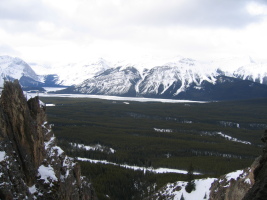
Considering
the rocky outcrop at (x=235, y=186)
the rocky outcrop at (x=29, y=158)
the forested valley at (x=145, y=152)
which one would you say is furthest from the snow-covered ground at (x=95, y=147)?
the rocky outcrop at (x=29, y=158)

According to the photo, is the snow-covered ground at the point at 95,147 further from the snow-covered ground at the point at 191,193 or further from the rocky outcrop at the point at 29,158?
the rocky outcrop at the point at 29,158

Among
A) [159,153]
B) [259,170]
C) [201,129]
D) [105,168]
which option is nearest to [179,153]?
[159,153]

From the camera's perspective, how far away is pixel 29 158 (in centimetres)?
3056

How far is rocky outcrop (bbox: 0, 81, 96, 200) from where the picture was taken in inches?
1025

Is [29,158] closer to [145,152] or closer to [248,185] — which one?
[248,185]

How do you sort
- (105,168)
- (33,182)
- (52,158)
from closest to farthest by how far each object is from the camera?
(33,182), (52,158), (105,168)

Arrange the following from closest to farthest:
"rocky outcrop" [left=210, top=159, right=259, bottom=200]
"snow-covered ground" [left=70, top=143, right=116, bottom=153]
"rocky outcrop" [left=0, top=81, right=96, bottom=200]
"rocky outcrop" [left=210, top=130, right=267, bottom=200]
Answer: "rocky outcrop" [left=210, top=130, right=267, bottom=200]
"rocky outcrop" [left=0, top=81, right=96, bottom=200]
"rocky outcrop" [left=210, top=159, right=259, bottom=200]
"snow-covered ground" [left=70, top=143, right=116, bottom=153]

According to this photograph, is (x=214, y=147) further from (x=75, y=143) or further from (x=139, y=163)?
(x=75, y=143)

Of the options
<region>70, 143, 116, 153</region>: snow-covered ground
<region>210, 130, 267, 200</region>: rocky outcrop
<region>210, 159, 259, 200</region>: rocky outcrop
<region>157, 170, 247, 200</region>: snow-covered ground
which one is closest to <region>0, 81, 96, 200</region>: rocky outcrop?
<region>210, 130, 267, 200</region>: rocky outcrop

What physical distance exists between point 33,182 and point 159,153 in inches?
4032

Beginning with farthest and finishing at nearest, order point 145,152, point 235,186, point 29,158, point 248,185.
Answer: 1. point 145,152
2. point 235,186
3. point 248,185
4. point 29,158

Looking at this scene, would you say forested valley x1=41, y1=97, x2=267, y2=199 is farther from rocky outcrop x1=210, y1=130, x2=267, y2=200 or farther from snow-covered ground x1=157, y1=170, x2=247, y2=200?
rocky outcrop x1=210, y1=130, x2=267, y2=200

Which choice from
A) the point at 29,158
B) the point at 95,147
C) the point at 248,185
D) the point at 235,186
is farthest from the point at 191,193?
the point at 95,147

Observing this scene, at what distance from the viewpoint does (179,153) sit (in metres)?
129
